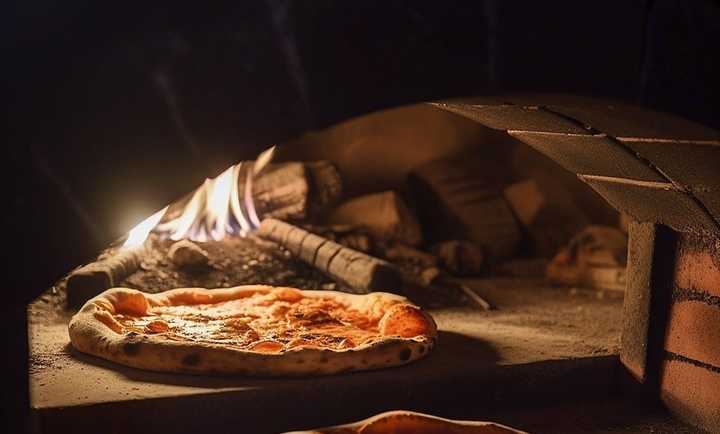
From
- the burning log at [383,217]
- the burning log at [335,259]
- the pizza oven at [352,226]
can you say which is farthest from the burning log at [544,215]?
the burning log at [335,259]

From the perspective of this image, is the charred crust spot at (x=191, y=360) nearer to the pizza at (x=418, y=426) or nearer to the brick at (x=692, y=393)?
the pizza at (x=418, y=426)

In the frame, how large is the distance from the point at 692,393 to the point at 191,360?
242 centimetres

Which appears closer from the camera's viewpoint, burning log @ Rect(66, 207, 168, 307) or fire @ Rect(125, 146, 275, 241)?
burning log @ Rect(66, 207, 168, 307)

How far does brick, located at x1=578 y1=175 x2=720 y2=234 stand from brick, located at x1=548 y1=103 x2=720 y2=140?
47 centimetres

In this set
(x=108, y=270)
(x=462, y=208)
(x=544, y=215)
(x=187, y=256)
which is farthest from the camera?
(x=544, y=215)

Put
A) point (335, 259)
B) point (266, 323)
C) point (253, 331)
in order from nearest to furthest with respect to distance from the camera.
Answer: point (253, 331), point (266, 323), point (335, 259)

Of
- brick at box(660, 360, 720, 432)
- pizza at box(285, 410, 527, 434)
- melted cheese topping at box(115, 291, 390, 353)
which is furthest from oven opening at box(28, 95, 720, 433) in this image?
pizza at box(285, 410, 527, 434)

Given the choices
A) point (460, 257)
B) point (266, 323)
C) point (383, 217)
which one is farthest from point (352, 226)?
point (266, 323)

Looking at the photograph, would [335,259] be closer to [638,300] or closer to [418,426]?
[638,300]

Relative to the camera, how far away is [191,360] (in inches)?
137

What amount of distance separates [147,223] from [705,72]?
406cm

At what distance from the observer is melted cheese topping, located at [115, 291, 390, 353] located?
152 inches

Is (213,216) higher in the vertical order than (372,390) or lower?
higher

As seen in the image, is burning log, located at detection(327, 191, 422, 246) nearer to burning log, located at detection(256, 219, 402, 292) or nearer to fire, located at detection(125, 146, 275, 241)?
burning log, located at detection(256, 219, 402, 292)
